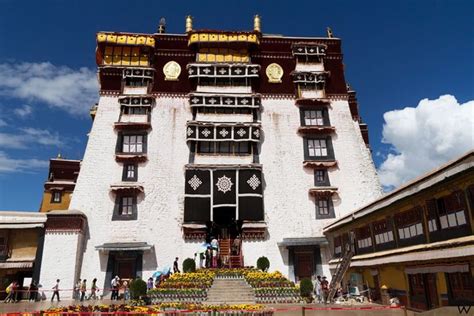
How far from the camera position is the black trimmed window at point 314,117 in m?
34.4

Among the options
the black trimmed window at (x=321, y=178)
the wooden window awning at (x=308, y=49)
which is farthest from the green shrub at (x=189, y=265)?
the wooden window awning at (x=308, y=49)

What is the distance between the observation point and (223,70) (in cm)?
3525

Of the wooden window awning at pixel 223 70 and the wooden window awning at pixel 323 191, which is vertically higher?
the wooden window awning at pixel 223 70

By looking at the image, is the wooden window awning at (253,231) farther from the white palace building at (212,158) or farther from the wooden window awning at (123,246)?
the wooden window awning at (123,246)

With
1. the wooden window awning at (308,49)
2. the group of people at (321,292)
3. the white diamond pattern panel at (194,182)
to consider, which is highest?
the wooden window awning at (308,49)

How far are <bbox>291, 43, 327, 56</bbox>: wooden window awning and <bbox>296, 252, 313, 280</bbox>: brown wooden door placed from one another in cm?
1900

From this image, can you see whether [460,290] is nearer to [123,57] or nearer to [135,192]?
[135,192]

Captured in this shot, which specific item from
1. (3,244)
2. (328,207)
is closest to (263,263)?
(328,207)

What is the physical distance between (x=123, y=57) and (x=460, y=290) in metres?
32.4

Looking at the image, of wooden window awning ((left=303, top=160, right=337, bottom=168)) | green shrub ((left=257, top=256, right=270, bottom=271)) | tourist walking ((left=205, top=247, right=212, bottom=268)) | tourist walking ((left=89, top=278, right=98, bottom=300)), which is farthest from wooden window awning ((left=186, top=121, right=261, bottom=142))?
tourist walking ((left=89, top=278, right=98, bottom=300))

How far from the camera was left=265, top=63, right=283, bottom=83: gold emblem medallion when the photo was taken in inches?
1423

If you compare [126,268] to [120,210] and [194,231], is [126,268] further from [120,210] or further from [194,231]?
[194,231]

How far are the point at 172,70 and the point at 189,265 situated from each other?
18.4m

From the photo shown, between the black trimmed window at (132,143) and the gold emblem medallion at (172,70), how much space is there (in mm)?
6352
